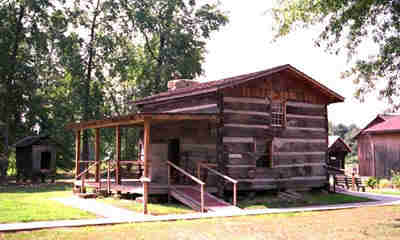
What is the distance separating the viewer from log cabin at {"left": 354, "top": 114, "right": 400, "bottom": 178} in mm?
33219

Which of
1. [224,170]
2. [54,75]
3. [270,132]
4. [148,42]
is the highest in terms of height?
[148,42]

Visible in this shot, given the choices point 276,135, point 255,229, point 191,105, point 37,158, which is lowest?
point 255,229

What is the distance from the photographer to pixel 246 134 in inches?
727

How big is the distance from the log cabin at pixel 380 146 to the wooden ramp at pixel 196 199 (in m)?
21.3

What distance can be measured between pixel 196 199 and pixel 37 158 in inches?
666

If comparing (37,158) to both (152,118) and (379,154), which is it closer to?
(152,118)

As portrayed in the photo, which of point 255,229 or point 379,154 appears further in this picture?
point 379,154

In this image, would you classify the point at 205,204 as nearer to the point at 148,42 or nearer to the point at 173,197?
the point at 173,197

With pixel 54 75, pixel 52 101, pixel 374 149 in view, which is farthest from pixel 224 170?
pixel 54 75

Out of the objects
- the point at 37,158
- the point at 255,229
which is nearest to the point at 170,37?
the point at 37,158

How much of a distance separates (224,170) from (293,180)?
158 inches

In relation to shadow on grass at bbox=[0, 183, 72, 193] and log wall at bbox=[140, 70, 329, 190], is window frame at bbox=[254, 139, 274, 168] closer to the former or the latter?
log wall at bbox=[140, 70, 329, 190]

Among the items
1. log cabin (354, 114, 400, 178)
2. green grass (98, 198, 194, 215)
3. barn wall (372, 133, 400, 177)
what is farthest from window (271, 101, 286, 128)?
barn wall (372, 133, 400, 177)

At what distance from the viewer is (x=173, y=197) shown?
1734 cm
